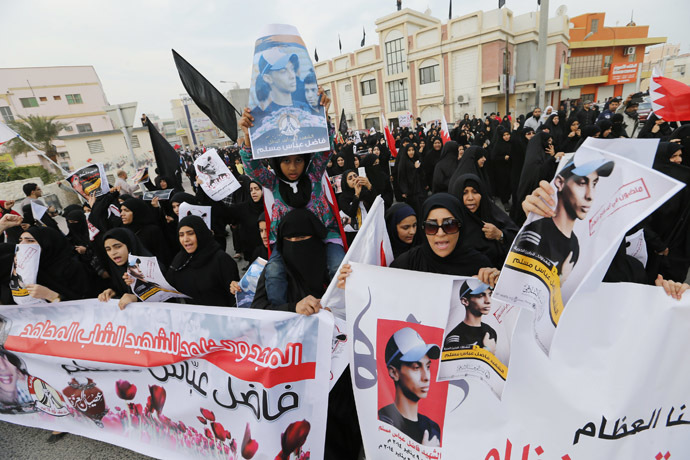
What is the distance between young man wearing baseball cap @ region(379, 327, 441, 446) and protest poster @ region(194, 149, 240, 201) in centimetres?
367

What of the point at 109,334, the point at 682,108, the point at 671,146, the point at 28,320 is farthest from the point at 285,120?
the point at 682,108

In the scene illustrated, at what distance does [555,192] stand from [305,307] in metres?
1.30

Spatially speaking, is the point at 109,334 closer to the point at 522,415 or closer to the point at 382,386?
the point at 382,386

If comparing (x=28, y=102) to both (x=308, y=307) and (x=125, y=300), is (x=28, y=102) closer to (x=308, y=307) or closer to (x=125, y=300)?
(x=125, y=300)

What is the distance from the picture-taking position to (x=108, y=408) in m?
2.39

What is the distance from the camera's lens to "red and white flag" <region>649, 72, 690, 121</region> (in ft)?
Answer: 11.1

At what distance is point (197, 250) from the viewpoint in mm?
2947

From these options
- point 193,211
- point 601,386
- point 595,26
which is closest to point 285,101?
point 601,386

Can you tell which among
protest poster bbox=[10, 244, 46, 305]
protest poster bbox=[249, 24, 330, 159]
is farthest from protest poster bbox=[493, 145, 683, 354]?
protest poster bbox=[10, 244, 46, 305]

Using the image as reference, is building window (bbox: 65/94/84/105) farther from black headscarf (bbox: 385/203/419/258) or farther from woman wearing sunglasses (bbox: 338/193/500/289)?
woman wearing sunglasses (bbox: 338/193/500/289)

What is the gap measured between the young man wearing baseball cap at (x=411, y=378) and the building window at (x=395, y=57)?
31.1 m

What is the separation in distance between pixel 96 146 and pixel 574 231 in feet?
115

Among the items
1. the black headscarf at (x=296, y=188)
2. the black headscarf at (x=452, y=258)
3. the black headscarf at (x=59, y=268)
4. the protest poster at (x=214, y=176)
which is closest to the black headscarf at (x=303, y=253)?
the black headscarf at (x=296, y=188)

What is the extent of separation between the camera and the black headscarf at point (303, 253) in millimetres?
2344
